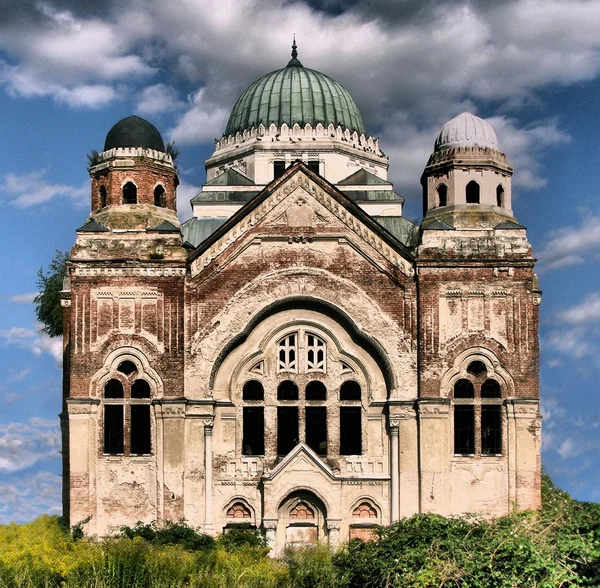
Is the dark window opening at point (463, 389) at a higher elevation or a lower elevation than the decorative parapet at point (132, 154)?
lower

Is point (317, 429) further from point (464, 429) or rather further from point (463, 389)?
point (463, 389)

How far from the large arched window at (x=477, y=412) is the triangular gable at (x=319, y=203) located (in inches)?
144

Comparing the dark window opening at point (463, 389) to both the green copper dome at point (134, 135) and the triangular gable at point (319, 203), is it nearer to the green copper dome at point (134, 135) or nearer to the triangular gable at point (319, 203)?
the triangular gable at point (319, 203)

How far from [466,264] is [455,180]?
10.8 ft

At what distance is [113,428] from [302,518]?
241 inches

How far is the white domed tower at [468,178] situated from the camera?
111 feet

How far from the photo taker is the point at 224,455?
105 feet

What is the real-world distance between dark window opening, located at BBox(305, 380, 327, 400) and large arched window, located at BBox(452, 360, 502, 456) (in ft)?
12.6

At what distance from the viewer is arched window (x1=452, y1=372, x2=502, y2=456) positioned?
31.7 metres

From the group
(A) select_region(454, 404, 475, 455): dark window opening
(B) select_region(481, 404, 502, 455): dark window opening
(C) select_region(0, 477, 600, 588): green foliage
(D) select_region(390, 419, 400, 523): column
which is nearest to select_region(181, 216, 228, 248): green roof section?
(D) select_region(390, 419, 400, 523): column

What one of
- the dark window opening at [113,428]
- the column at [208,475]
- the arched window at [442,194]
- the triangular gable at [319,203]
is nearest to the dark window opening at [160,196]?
the triangular gable at [319,203]

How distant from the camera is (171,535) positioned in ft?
97.8

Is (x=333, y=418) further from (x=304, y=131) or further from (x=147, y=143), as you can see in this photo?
(x=304, y=131)

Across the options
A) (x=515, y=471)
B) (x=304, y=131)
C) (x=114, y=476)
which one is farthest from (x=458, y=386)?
(x=304, y=131)
